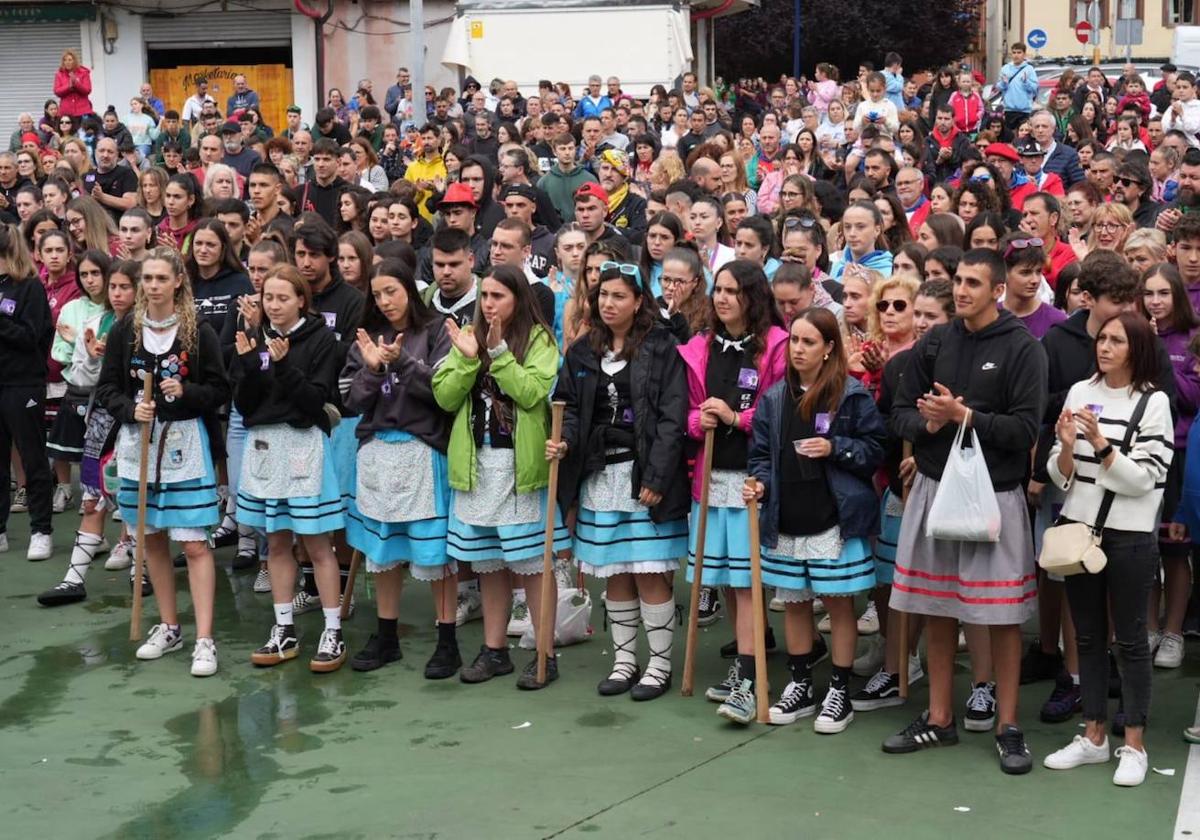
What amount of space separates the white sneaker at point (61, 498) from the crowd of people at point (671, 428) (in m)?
0.59

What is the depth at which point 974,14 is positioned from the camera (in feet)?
144

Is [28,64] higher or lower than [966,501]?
higher

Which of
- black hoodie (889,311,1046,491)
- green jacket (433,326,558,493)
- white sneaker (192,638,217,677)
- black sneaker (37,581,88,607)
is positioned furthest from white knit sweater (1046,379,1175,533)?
A: black sneaker (37,581,88,607)

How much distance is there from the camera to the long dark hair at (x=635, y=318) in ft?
24.3


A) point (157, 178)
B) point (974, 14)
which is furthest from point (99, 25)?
point (974, 14)

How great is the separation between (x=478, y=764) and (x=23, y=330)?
15.6 feet

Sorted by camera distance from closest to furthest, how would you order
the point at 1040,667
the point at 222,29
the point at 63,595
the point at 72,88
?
1. the point at 1040,667
2. the point at 63,595
3. the point at 72,88
4. the point at 222,29

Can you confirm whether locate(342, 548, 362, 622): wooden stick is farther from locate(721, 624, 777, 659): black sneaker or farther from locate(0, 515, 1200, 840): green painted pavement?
locate(721, 624, 777, 659): black sneaker

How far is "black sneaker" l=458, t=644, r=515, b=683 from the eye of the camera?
25.1 feet

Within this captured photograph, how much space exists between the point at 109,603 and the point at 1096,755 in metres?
5.35

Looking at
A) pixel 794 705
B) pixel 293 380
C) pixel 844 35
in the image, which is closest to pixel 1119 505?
pixel 794 705

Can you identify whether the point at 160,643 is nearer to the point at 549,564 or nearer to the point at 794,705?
the point at 549,564

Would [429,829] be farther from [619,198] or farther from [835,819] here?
[619,198]

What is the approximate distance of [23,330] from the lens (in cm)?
990
